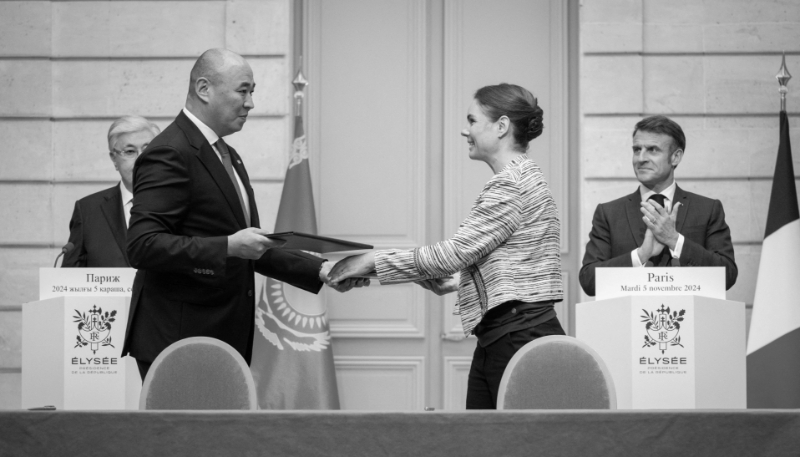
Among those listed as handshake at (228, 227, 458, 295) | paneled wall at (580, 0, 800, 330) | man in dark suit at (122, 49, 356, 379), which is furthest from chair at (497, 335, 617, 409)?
paneled wall at (580, 0, 800, 330)

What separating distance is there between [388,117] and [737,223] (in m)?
2.36

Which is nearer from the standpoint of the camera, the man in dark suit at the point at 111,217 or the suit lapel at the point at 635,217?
the suit lapel at the point at 635,217

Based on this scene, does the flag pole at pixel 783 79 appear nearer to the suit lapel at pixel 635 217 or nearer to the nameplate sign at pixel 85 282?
the suit lapel at pixel 635 217

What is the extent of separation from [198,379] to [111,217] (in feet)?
7.10

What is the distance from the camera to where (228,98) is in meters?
3.44

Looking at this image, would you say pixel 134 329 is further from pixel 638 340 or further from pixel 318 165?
pixel 318 165

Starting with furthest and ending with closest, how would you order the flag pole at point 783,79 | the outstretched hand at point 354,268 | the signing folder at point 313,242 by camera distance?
the flag pole at point 783,79, the outstretched hand at point 354,268, the signing folder at point 313,242

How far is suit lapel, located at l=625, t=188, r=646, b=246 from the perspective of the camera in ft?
13.6

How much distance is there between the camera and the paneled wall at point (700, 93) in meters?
5.75

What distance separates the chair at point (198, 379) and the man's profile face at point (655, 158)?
227 cm

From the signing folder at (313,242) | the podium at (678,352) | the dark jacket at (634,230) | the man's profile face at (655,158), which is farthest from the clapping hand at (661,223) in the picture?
the signing folder at (313,242)

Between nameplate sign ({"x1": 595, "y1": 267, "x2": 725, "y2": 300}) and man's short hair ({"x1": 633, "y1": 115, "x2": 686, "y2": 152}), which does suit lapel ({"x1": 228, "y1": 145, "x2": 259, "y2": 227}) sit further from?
man's short hair ({"x1": 633, "y1": 115, "x2": 686, "y2": 152})

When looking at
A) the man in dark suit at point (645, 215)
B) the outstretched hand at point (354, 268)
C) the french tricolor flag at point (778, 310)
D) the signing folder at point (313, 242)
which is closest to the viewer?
the signing folder at point (313, 242)

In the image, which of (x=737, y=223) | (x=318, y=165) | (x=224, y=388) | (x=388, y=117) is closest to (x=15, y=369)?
(x=318, y=165)
